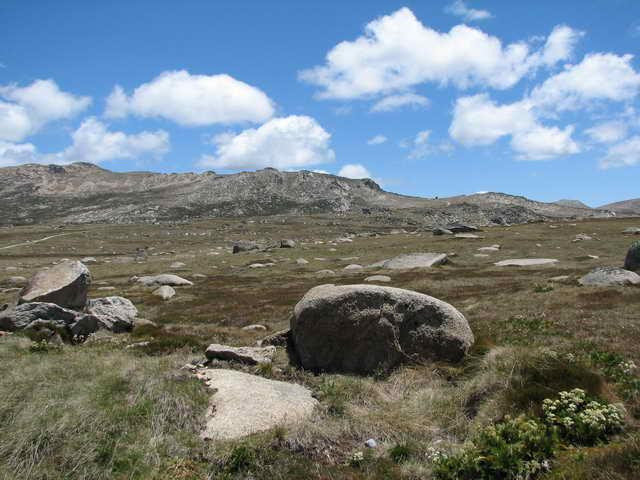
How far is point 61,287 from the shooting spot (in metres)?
24.8

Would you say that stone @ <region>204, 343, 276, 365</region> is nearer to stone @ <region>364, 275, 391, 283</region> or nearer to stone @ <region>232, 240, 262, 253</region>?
stone @ <region>364, 275, 391, 283</region>

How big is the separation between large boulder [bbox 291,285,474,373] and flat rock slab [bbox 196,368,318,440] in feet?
7.28

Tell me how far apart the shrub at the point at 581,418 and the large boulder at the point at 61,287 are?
78.6 ft

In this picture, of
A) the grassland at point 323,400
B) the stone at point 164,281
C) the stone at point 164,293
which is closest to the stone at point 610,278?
the grassland at point 323,400

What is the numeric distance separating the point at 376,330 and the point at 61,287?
18542 mm

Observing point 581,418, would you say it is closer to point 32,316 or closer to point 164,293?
point 32,316

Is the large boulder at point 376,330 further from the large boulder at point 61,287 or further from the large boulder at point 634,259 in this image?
the large boulder at point 634,259

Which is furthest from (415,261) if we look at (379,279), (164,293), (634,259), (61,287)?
(61,287)

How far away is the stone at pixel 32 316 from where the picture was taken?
64.7ft

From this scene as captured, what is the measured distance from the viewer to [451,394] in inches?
462

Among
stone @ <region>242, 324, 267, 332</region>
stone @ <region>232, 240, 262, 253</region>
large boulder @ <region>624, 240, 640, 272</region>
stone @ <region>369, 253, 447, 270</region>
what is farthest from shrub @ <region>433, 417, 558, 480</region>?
stone @ <region>232, 240, 262, 253</region>

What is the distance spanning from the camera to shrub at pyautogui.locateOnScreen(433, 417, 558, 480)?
796cm

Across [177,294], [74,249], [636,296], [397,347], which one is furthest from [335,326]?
[74,249]

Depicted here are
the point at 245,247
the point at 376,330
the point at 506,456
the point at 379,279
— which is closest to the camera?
the point at 506,456
